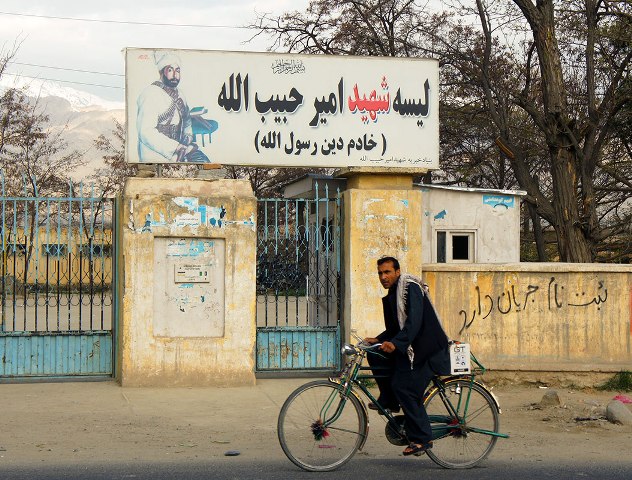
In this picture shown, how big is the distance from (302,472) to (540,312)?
228 inches

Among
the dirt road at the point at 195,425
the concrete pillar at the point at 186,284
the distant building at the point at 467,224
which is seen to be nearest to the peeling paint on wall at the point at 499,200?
the distant building at the point at 467,224

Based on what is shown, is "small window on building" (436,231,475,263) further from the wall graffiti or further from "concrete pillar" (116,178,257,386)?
"concrete pillar" (116,178,257,386)

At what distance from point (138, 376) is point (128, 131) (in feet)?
9.80

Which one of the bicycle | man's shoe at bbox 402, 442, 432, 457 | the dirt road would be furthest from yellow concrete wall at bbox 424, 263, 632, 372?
man's shoe at bbox 402, 442, 432, 457

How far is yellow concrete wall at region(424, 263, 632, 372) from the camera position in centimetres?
1193

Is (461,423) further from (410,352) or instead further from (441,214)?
(441,214)

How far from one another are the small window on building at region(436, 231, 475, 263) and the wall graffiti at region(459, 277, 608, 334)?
2080 mm

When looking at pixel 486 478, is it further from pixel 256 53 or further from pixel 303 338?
pixel 256 53

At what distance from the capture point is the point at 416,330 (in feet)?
23.5

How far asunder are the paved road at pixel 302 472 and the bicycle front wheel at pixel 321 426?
0.13m

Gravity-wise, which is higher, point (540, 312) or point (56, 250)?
point (56, 250)

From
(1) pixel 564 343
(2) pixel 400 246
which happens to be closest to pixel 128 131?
(2) pixel 400 246

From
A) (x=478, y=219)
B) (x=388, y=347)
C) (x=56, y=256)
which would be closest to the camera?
(x=388, y=347)

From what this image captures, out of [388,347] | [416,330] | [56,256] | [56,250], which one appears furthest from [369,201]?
[388,347]
